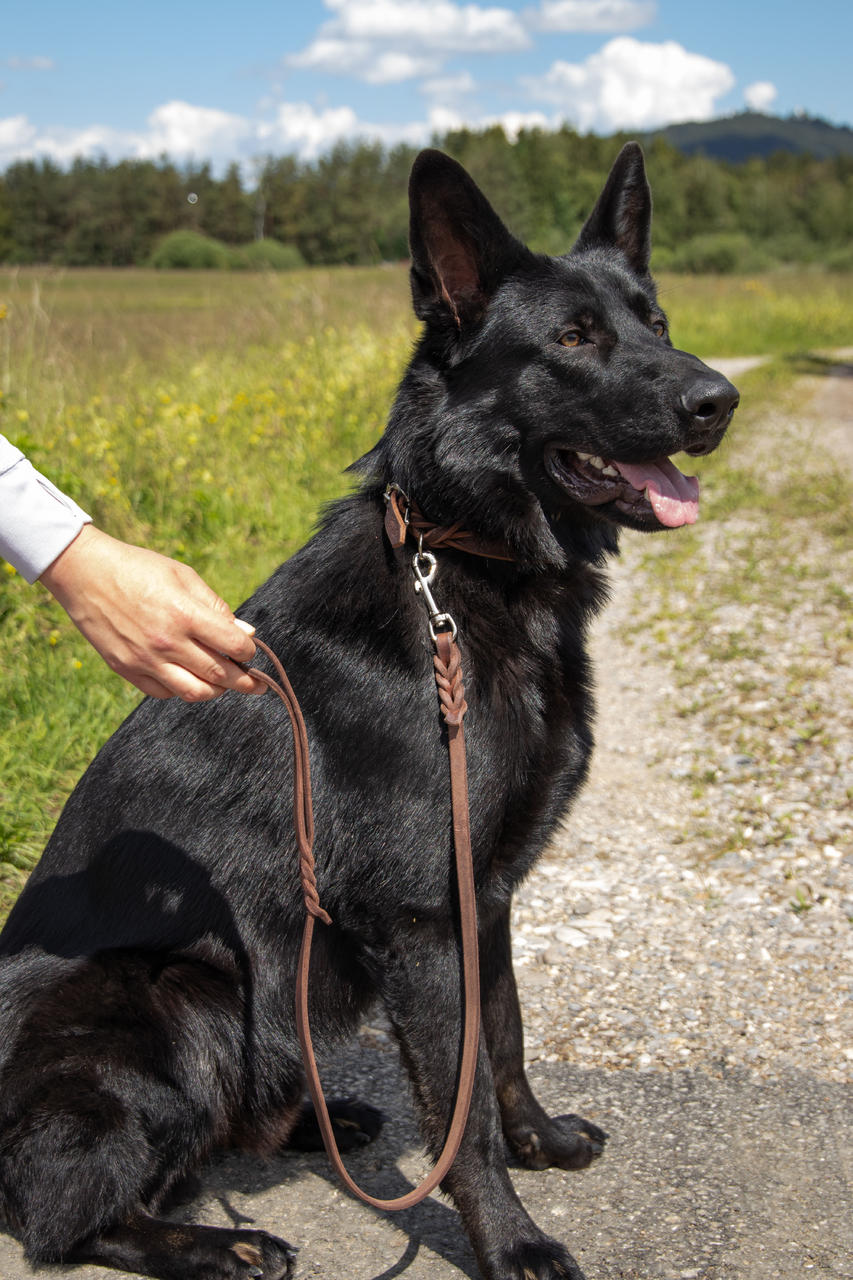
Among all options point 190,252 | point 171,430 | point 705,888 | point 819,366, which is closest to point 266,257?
point 190,252

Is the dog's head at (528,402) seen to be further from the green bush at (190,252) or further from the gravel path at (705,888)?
the green bush at (190,252)

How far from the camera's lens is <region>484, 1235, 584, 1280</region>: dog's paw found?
69.6 inches

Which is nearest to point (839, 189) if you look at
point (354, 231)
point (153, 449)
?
point (354, 231)

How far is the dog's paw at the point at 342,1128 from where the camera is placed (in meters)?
2.23

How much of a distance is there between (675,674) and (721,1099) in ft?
9.17

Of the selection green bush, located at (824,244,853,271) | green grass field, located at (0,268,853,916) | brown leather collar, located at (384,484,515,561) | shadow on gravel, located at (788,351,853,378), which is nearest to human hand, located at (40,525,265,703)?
brown leather collar, located at (384,484,515,561)

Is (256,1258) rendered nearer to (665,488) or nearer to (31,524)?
(31,524)

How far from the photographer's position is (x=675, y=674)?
4805 millimetres

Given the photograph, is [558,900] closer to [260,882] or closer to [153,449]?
[260,882]

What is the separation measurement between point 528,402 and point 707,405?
0.35 m

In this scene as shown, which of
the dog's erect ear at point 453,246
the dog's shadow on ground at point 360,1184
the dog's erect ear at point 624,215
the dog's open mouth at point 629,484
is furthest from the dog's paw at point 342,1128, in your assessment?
the dog's erect ear at point 624,215

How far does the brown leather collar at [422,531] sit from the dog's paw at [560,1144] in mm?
1226

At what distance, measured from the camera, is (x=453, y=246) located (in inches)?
79.5

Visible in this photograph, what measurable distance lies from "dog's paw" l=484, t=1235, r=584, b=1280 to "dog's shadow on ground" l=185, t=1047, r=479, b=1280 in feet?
0.35
